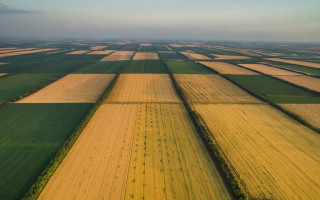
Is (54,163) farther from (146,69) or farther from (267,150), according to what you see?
(146,69)

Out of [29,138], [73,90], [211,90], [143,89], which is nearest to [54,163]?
[29,138]

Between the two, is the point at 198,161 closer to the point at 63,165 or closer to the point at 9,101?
the point at 63,165

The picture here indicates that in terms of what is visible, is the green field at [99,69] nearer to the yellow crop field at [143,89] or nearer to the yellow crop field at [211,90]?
the yellow crop field at [143,89]

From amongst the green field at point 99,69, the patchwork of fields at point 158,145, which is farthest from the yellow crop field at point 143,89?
the green field at point 99,69

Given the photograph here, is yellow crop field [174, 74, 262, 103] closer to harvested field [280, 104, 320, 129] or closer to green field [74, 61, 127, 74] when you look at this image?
harvested field [280, 104, 320, 129]

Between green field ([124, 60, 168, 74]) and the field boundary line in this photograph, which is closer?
the field boundary line

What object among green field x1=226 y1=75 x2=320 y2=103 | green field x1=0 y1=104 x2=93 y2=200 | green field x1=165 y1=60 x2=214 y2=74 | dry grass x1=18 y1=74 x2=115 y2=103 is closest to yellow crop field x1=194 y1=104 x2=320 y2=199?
green field x1=226 y1=75 x2=320 y2=103

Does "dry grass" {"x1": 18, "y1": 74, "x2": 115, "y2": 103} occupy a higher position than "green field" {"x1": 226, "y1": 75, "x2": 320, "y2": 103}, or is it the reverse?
"green field" {"x1": 226, "y1": 75, "x2": 320, "y2": 103}
